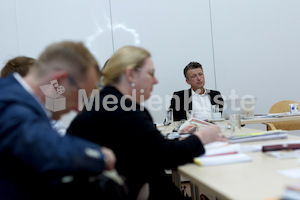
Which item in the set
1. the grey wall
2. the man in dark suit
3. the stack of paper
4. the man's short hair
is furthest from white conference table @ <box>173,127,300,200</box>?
the grey wall

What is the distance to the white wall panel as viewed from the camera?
14.4ft

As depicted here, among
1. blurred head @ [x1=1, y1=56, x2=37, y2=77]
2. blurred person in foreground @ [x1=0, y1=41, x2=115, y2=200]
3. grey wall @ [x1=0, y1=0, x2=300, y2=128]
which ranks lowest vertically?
blurred person in foreground @ [x1=0, y1=41, x2=115, y2=200]

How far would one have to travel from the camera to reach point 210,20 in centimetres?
455

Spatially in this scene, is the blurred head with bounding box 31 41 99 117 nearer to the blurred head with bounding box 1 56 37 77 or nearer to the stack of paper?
the blurred head with bounding box 1 56 37 77

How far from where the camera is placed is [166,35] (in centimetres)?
444

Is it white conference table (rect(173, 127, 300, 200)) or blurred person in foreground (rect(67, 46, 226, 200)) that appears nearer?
white conference table (rect(173, 127, 300, 200))

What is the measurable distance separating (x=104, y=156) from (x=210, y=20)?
13.3ft

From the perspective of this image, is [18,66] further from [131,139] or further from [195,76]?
[195,76]

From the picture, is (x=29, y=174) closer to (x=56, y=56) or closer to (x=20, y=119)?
(x=20, y=119)

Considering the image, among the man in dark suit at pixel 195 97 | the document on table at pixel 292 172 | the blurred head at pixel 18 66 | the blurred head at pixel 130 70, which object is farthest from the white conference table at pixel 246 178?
the man in dark suit at pixel 195 97

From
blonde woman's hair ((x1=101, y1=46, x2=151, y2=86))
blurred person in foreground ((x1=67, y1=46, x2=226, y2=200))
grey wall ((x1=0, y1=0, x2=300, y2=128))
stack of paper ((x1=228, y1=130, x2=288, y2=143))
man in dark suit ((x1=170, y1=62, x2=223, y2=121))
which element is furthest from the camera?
grey wall ((x1=0, y1=0, x2=300, y2=128))

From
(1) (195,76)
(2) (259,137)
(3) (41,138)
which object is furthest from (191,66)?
(3) (41,138)

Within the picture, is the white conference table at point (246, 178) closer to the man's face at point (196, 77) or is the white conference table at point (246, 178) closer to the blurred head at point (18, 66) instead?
the blurred head at point (18, 66)

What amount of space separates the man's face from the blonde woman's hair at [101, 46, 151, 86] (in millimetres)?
2600
